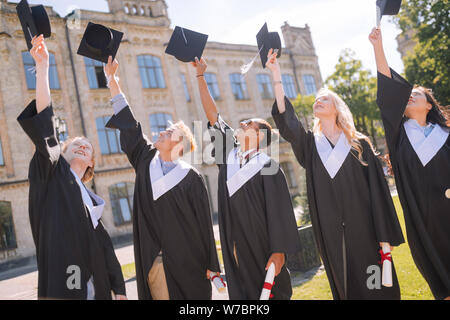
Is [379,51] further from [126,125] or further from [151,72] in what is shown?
[151,72]

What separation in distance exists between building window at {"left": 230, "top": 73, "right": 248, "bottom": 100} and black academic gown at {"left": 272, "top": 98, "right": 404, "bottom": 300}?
2332 cm

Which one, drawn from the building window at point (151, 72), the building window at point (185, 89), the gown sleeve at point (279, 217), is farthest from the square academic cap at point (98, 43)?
the building window at point (185, 89)

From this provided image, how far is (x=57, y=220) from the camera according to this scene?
2.72 metres

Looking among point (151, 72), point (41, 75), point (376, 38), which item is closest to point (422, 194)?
point (376, 38)

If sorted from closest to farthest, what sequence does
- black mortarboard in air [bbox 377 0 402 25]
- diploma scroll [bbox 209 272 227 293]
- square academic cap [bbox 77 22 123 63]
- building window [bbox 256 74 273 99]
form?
diploma scroll [bbox 209 272 227 293] → black mortarboard in air [bbox 377 0 402 25] → square academic cap [bbox 77 22 123 63] → building window [bbox 256 74 273 99]

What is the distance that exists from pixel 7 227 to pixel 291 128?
17.3 meters

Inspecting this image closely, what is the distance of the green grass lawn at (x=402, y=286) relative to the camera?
4945mm

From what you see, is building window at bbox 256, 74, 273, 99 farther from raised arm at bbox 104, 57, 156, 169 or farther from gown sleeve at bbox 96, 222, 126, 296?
gown sleeve at bbox 96, 222, 126, 296

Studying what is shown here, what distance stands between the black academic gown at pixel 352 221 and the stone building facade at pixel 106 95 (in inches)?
427

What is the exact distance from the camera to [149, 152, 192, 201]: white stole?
3498mm

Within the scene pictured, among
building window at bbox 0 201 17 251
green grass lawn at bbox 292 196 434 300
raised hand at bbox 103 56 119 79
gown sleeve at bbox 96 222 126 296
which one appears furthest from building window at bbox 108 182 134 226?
gown sleeve at bbox 96 222 126 296

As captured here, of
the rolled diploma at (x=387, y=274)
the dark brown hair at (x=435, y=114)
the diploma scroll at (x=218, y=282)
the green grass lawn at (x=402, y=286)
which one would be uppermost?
the dark brown hair at (x=435, y=114)

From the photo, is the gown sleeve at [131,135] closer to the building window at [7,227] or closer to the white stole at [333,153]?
the white stole at [333,153]
